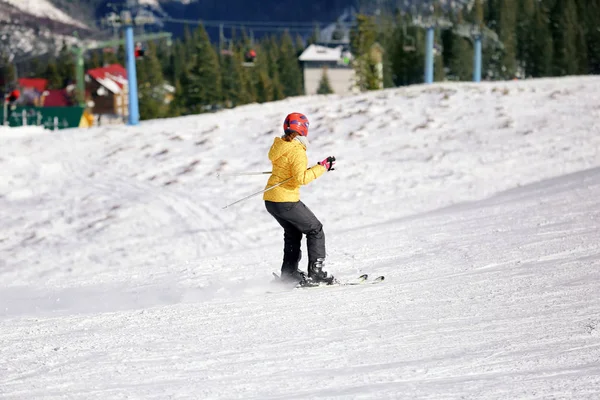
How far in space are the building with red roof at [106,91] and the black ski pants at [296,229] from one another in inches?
4210

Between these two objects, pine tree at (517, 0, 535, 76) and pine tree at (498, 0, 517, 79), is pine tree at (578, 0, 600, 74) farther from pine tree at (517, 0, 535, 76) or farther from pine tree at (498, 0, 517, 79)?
pine tree at (498, 0, 517, 79)

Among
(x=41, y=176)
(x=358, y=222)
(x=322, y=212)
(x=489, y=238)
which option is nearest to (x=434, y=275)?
(x=489, y=238)

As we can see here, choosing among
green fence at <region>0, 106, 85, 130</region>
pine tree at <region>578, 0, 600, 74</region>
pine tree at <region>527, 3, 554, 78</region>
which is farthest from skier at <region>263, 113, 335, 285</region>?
pine tree at <region>527, 3, 554, 78</region>

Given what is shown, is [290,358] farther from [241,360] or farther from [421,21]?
[421,21]

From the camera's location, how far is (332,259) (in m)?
8.45

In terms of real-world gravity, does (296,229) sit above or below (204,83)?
above

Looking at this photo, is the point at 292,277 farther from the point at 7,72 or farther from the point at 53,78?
the point at 53,78

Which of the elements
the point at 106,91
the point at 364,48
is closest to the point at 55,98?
the point at 106,91

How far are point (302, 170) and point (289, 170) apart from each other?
17cm

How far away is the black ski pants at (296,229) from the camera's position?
6.75 metres

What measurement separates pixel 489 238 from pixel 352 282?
7.39ft

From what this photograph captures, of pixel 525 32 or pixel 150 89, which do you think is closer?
pixel 150 89

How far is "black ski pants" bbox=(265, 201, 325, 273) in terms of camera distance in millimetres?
6754

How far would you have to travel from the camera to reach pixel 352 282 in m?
6.90
